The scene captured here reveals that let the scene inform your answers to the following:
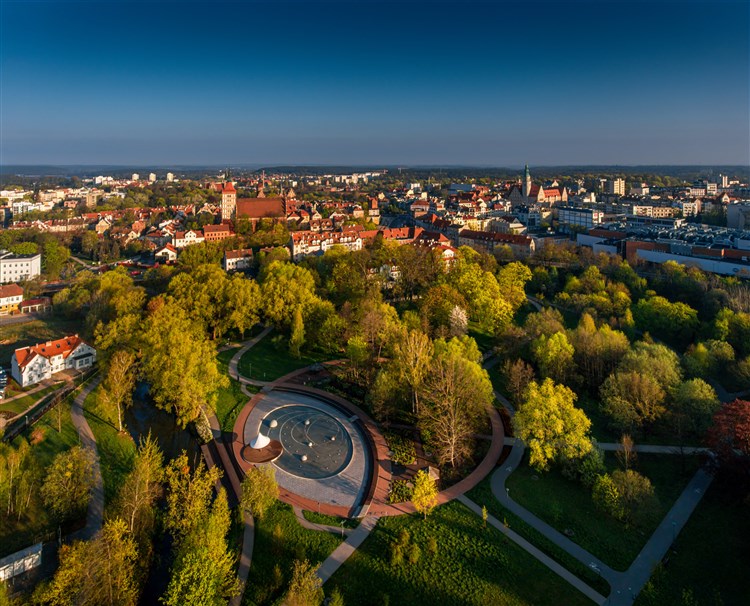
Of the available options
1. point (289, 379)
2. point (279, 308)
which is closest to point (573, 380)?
point (289, 379)

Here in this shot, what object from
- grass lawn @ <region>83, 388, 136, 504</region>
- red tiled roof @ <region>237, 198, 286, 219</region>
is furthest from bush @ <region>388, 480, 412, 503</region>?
red tiled roof @ <region>237, 198, 286, 219</region>

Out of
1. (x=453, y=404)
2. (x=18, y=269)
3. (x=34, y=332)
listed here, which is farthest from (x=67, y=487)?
(x=18, y=269)

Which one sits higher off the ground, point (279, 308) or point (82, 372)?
point (279, 308)

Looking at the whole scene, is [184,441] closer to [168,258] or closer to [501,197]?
[168,258]

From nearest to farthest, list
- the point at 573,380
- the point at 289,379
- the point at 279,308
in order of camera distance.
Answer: the point at 573,380
the point at 289,379
the point at 279,308

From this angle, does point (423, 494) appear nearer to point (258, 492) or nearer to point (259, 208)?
point (258, 492)

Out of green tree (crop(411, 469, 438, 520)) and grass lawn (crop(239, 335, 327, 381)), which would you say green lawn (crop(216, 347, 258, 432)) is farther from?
green tree (crop(411, 469, 438, 520))

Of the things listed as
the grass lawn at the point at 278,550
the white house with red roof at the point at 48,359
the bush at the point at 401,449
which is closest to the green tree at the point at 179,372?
the white house with red roof at the point at 48,359
